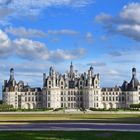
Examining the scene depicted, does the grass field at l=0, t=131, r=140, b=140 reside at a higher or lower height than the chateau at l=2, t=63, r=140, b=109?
lower

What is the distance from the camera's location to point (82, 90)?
17550 cm

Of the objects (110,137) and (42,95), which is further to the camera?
(42,95)

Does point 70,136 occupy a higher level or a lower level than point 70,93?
lower

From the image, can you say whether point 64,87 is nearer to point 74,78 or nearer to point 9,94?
point 74,78

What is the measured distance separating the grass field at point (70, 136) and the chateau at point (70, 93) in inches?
5526

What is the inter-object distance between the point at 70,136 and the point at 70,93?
145116 mm

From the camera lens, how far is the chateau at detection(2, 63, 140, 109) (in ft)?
570

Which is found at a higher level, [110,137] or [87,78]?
[87,78]

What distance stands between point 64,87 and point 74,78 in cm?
572

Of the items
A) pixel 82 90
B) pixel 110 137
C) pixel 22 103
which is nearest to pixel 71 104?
pixel 82 90

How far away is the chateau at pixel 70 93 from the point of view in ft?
570

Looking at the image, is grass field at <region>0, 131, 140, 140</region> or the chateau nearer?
grass field at <region>0, 131, 140, 140</region>

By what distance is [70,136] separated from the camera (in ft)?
97.9

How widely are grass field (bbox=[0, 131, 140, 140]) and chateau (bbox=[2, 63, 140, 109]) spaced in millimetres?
140355
